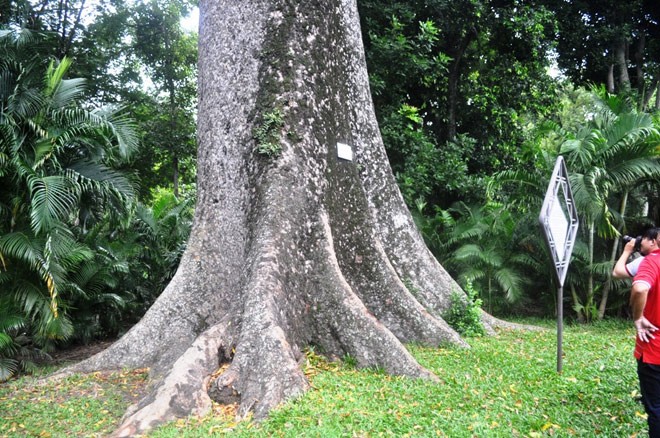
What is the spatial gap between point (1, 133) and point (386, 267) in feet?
18.3

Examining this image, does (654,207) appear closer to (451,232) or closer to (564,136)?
(564,136)

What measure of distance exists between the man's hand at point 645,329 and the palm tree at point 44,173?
6.63 metres

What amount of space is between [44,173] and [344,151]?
440 cm

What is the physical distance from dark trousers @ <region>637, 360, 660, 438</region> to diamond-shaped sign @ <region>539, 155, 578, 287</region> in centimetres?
142

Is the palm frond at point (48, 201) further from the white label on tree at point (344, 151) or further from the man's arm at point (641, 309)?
the man's arm at point (641, 309)

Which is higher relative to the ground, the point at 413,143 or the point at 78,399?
the point at 413,143

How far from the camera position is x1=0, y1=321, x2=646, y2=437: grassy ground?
13.1 feet

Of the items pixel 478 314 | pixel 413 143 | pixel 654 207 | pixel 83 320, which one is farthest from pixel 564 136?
pixel 83 320

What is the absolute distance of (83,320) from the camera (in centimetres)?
955

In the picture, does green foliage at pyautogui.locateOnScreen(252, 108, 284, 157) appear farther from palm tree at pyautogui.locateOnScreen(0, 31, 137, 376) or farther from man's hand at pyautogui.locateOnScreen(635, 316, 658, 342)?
man's hand at pyautogui.locateOnScreen(635, 316, 658, 342)

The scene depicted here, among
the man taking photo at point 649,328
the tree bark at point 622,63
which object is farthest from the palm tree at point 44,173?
the tree bark at point 622,63

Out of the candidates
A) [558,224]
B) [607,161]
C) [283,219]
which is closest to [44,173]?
[283,219]

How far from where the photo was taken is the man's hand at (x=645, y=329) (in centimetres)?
345

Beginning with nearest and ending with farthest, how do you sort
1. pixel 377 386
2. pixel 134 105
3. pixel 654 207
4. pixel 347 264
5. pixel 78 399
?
pixel 377 386 → pixel 78 399 → pixel 347 264 → pixel 654 207 → pixel 134 105
